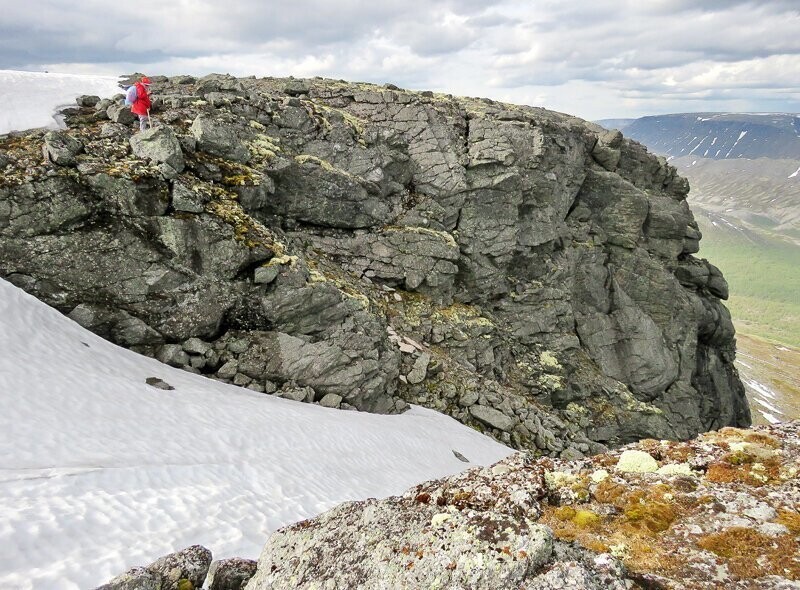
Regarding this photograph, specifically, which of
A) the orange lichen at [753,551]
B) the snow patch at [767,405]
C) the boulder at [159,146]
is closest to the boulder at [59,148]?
the boulder at [159,146]

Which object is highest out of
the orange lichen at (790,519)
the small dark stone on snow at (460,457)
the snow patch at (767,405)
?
the orange lichen at (790,519)

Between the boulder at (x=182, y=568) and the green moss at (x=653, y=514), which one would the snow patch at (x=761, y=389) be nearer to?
the green moss at (x=653, y=514)

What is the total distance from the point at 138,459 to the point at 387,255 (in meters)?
25.5

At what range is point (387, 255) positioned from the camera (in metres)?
37.1

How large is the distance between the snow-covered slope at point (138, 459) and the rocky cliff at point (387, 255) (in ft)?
9.88

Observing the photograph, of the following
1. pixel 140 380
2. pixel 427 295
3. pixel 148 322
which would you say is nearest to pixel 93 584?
pixel 140 380

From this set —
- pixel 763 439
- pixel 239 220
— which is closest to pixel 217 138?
pixel 239 220

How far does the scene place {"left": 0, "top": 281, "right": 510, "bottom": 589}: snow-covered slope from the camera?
406 inches

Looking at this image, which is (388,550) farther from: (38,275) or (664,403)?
(664,403)

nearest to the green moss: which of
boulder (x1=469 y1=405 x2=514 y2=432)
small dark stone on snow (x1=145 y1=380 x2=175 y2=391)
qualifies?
small dark stone on snow (x1=145 y1=380 x2=175 y2=391)

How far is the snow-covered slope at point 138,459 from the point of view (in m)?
10.3

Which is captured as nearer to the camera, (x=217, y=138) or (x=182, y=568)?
(x=182, y=568)

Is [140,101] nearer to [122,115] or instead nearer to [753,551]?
[122,115]

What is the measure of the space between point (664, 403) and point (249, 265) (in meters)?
45.7
